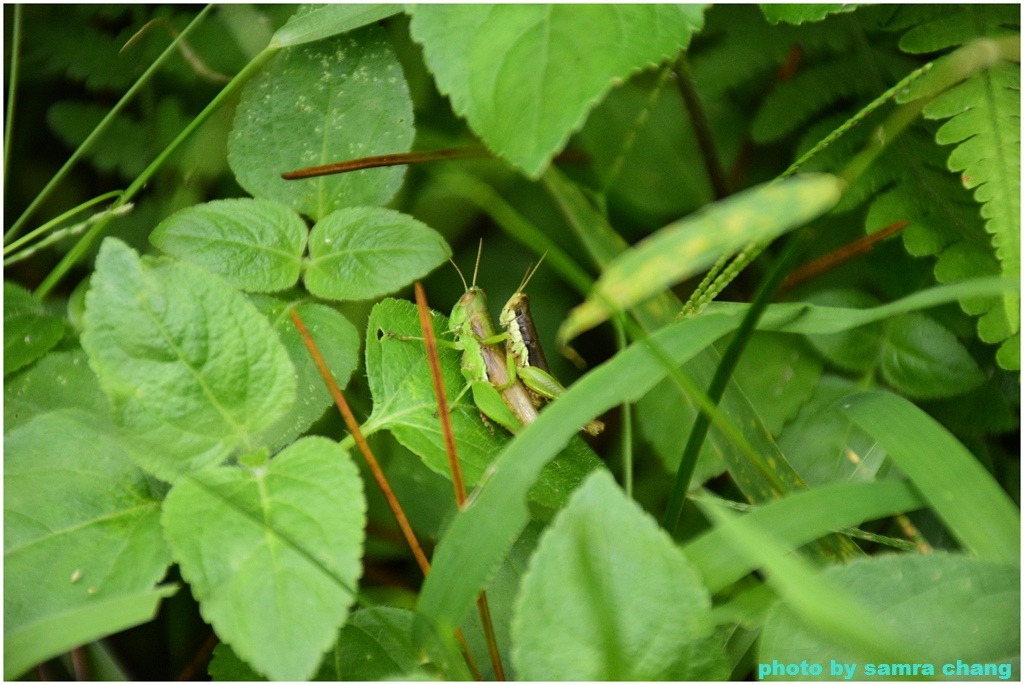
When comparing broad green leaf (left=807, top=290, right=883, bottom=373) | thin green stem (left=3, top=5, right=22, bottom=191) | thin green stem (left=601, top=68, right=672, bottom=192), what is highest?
thin green stem (left=3, top=5, right=22, bottom=191)

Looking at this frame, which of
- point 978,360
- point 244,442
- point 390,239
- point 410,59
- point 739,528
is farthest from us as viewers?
point 410,59

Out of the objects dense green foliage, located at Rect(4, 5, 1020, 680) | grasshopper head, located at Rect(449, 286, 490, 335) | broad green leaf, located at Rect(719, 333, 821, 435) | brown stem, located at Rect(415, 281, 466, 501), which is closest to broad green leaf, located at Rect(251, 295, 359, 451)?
dense green foliage, located at Rect(4, 5, 1020, 680)

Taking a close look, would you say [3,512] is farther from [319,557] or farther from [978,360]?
[978,360]

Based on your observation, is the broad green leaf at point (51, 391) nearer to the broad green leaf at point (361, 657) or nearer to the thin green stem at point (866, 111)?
the broad green leaf at point (361, 657)

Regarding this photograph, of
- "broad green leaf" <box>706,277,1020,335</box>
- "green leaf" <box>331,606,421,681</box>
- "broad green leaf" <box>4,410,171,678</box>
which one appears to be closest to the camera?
"broad green leaf" <box>4,410,171,678</box>

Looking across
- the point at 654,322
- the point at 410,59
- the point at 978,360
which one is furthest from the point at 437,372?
the point at 978,360

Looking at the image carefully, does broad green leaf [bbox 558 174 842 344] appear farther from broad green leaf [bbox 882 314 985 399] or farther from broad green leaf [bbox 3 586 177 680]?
broad green leaf [bbox 882 314 985 399]

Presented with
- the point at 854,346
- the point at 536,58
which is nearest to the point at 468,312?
the point at 536,58
